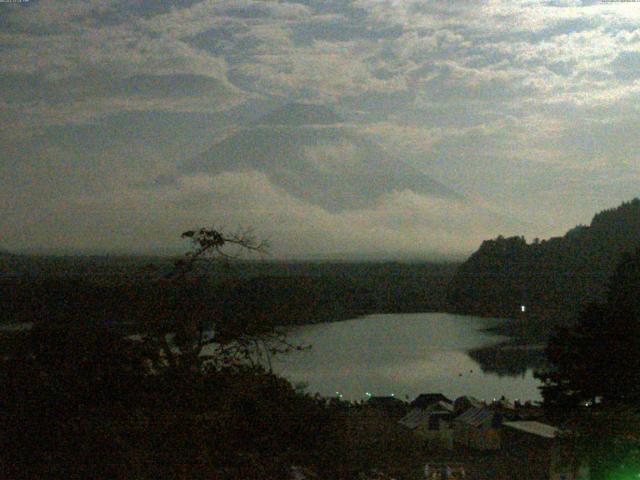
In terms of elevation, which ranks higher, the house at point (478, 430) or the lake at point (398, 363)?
the house at point (478, 430)

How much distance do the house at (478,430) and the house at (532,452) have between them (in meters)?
0.18

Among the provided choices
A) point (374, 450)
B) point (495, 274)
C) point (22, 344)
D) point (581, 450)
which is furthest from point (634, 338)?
point (495, 274)

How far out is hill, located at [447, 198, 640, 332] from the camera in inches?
954

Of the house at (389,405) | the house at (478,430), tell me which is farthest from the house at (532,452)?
the house at (389,405)

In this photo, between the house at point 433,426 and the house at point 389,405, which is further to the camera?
the house at point 389,405

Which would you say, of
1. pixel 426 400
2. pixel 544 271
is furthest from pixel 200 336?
pixel 544 271

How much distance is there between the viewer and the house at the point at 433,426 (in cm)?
678

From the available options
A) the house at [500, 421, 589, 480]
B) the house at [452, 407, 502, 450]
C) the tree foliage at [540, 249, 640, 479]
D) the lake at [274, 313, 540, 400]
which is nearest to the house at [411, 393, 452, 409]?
the lake at [274, 313, 540, 400]

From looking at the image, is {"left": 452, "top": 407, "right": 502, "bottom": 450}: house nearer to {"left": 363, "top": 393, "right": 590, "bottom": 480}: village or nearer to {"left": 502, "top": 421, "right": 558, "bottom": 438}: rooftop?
{"left": 363, "top": 393, "right": 590, "bottom": 480}: village

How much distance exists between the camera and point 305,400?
1847mm

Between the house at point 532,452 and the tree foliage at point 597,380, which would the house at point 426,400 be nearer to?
the house at point 532,452

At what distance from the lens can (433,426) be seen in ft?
23.8

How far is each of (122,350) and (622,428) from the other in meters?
2.28

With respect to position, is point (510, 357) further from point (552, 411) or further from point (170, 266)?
Answer: point (170, 266)
